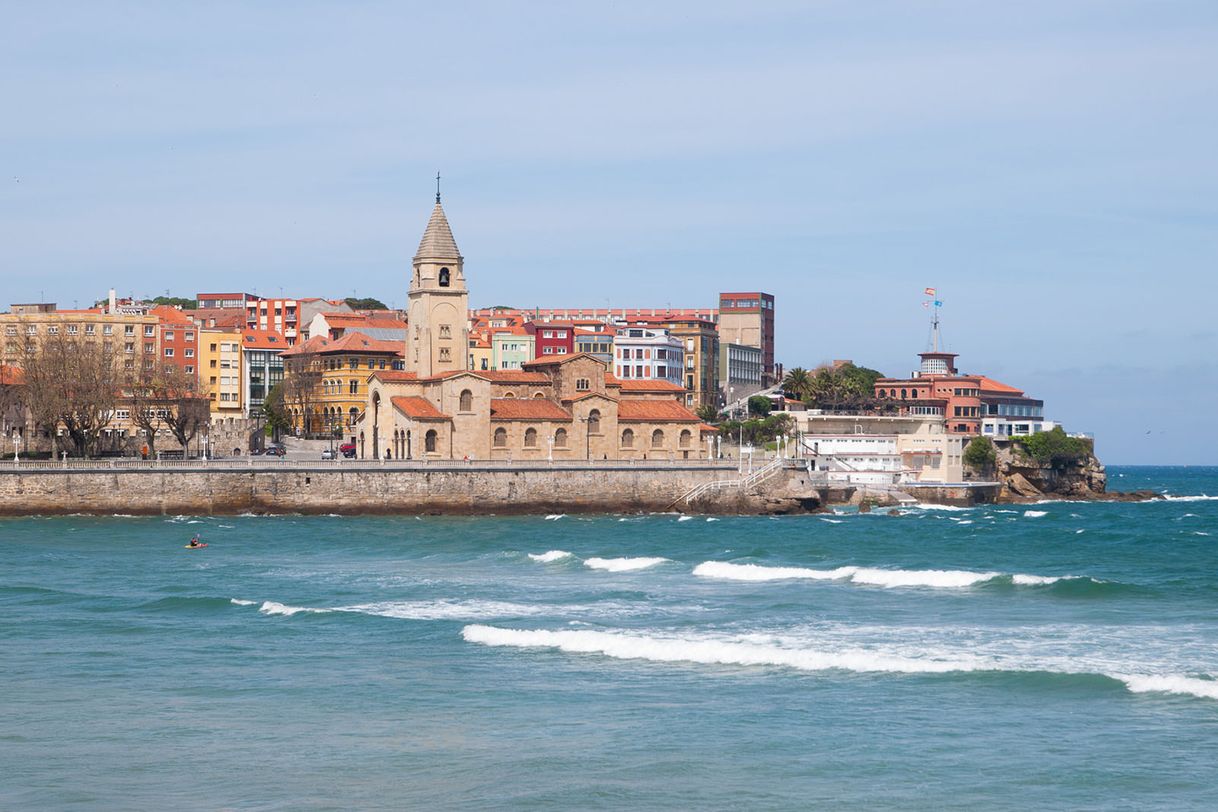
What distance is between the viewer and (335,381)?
120125mm

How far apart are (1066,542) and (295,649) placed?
40.8m

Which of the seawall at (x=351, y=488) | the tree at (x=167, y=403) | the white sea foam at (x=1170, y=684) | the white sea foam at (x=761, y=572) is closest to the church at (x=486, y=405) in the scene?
the seawall at (x=351, y=488)

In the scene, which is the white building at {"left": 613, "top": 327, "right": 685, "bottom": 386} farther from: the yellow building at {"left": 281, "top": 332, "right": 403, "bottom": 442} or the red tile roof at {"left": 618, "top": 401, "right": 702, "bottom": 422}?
the red tile roof at {"left": 618, "top": 401, "right": 702, "bottom": 422}

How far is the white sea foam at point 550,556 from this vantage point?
5538 cm

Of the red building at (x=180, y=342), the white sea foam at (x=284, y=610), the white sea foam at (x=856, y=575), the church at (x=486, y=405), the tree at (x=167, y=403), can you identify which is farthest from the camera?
the red building at (x=180, y=342)

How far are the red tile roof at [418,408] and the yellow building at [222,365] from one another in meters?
50.9

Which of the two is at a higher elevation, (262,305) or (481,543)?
(262,305)

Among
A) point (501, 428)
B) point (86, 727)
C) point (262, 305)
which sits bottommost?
point (86, 727)

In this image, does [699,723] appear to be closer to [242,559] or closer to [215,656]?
[215,656]

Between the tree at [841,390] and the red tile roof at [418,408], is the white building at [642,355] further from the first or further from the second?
the red tile roof at [418,408]

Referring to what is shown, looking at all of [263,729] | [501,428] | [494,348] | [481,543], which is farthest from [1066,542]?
[494,348]

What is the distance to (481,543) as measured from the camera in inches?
2514

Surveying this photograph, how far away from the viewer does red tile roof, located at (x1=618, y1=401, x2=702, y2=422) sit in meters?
88.4

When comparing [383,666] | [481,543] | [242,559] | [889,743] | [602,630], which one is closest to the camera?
[889,743]
